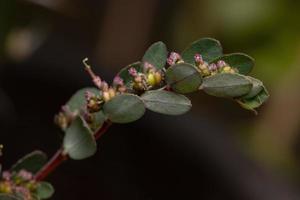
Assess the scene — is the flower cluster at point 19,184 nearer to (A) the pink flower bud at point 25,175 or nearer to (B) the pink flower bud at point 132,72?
(A) the pink flower bud at point 25,175

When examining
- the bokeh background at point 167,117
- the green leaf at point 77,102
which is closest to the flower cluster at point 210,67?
the green leaf at point 77,102

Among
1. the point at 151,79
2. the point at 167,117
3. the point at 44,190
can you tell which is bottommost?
the point at 167,117

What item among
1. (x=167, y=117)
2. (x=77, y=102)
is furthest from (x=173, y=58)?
(x=167, y=117)

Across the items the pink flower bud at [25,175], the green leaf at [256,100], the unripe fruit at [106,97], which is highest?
the unripe fruit at [106,97]

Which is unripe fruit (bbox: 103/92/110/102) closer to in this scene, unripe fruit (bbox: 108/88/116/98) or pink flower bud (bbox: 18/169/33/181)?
unripe fruit (bbox: 108/88/116/98)

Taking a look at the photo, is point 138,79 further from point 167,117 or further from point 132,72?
point 167,117

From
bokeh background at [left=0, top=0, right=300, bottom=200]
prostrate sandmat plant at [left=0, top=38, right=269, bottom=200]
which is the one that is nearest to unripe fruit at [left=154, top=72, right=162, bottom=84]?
prostrate sandmat plant at [left=0, top=38, right=269, bottom=200]

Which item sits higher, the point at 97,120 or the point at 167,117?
the point at 97,120
